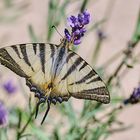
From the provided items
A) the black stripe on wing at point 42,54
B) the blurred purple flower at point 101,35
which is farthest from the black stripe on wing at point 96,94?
the blurred purple flower at point 101,35

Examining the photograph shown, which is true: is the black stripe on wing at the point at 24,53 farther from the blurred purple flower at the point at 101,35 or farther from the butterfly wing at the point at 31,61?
the blurred purple flower at the point at 101,35

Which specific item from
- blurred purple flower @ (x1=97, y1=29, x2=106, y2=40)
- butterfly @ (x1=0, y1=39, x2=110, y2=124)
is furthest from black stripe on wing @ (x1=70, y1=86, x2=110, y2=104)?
blurred purple flower @ (x1=97, y1=29, x2=106, y2=40)

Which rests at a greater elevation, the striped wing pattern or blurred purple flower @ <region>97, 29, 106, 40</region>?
blurred purple flower @ <region>97, 29, 106, 40</region>

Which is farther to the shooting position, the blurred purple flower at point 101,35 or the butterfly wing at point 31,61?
the blurred purple flower at point 101,35

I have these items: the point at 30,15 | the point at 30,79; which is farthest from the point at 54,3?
the point at 30,15

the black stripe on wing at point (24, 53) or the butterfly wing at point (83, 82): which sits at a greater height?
the black stripe on wing at point (24, 53)

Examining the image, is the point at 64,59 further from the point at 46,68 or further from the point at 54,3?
the point at 54,3

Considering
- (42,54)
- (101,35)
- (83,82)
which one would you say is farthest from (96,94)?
(101,35)

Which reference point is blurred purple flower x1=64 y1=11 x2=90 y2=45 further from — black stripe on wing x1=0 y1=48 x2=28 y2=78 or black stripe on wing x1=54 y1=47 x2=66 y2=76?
black stripe on wing x1=0 y1=48 x2=28 y2=78
